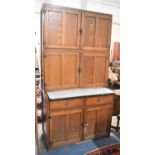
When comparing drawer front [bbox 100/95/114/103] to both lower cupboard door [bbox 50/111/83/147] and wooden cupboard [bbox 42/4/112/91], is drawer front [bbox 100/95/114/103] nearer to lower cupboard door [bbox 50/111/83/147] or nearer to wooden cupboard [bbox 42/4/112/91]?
wooden cupboard [bbox 42/4/112/91]

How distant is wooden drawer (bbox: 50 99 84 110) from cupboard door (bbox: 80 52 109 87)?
1.23 ft

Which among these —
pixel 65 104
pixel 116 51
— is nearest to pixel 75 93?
pixel 65 104

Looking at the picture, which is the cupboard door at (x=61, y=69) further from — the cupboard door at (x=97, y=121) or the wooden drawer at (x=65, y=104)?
the cupboard door at (x=97, y=121)

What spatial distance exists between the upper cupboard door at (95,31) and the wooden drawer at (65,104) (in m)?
0.87

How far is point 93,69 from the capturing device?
2754mm

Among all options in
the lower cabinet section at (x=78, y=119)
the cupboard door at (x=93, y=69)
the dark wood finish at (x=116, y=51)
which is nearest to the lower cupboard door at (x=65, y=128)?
the lower cabinet section at (x=78, y=119)

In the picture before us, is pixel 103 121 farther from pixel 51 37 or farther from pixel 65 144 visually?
pixel 51 37

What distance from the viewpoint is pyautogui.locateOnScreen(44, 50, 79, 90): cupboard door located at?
7.93 ft

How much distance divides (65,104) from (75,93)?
0.25 m
